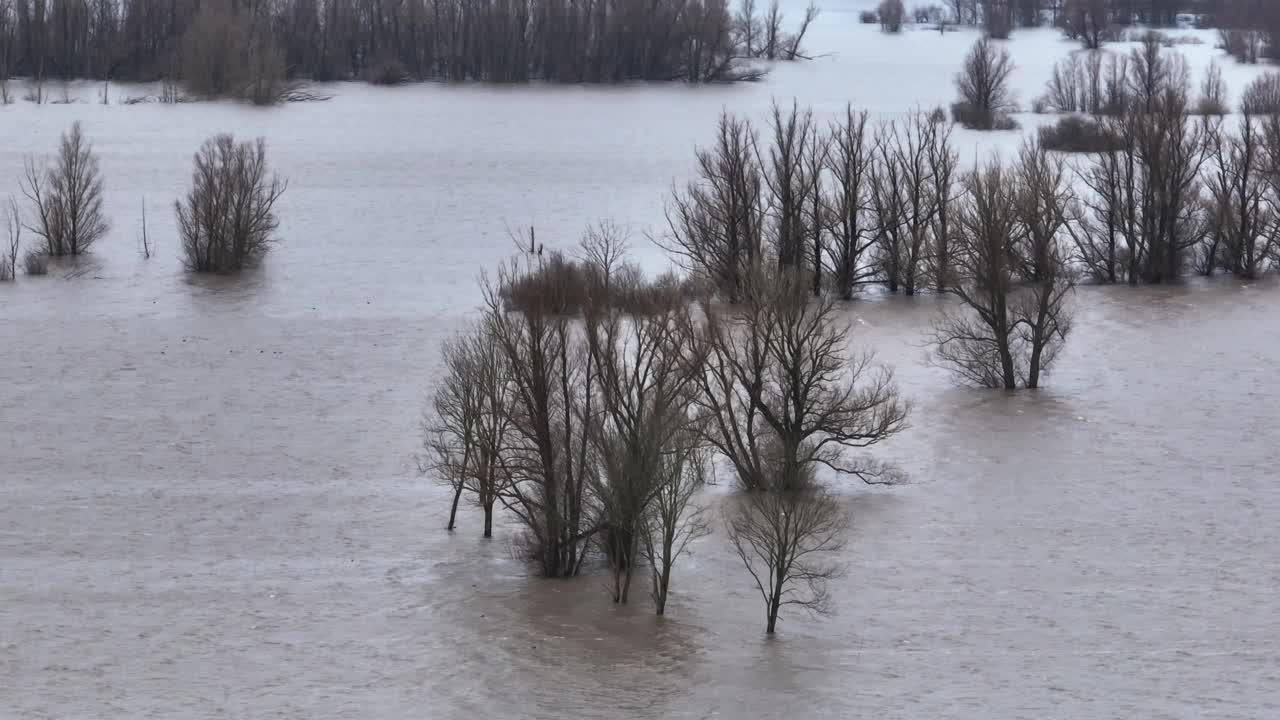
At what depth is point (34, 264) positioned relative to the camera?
140 feet

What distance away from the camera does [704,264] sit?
4106 centimetres

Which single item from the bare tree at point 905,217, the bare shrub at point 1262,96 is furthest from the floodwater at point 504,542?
the bare shrub at point 1262,96

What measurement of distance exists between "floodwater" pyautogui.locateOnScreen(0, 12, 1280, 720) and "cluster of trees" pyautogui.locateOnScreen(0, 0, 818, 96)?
59.8 metres

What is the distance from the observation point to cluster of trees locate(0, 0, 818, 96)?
9712 cm

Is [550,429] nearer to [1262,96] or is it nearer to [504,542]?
[504,542]

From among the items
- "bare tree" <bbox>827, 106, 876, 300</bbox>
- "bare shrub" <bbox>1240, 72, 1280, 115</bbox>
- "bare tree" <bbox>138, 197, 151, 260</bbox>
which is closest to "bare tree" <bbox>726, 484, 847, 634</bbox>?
"bare tree" <bbox>827, 106, 876, 300</bbox>

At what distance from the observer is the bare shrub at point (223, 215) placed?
44.6 metres

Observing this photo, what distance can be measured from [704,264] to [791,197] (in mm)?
4260

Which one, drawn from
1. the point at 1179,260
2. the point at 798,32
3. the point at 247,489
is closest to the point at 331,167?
the point at 1179,260

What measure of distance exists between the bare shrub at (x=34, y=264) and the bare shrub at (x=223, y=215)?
14.0ft

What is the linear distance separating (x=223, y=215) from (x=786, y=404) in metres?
26.1

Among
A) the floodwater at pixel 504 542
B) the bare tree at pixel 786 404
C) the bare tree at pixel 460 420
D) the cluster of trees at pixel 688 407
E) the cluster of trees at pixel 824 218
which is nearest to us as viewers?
the floodwater at pixel 504 542

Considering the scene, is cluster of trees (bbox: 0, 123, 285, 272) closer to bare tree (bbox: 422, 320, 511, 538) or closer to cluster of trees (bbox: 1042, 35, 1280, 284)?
bare tree (bbox: 422, 320, 511, 538)

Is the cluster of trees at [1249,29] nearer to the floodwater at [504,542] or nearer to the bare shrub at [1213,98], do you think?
the bare shrub at [1213,98]
